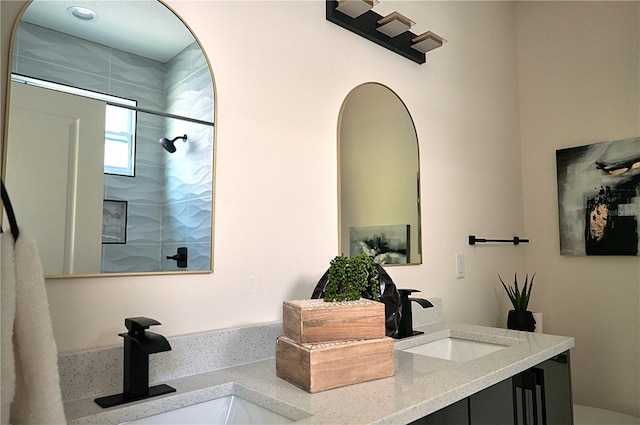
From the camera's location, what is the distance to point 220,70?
118cm

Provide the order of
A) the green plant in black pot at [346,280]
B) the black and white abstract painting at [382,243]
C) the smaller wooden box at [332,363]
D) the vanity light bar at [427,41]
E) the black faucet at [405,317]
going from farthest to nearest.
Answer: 1. the vanity light bar at [427,41]
2. the black and white abstract painting at [382,243]
3. the black faucet at [405,317]
4. the green plant in black pot at [346,280]
5. the smaller wooden box at [332,363]

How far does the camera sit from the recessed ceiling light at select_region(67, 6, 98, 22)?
3.14 feet

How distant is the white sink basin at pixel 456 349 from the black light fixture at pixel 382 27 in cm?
114

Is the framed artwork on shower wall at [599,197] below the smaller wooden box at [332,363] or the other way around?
the other way around

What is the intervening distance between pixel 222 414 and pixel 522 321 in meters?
1.53

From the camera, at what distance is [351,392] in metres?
0.89

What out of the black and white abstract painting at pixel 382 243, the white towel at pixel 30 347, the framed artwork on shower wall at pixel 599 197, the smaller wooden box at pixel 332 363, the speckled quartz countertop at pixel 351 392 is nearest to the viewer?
the white towel at pixel 30 347

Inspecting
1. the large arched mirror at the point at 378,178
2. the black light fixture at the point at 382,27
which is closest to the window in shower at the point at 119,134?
the large arched mirror at the point at 378,178

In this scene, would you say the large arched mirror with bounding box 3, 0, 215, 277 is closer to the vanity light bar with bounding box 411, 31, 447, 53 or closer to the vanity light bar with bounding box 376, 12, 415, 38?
the vanity light bar with bounding box 376, 12, 415, 38

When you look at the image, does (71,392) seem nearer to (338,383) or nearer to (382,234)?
(338,383)

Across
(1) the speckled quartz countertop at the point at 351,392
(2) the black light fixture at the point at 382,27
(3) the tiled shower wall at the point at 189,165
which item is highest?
(2) the black light fixture at the point at 382,27

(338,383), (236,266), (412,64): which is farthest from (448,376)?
(412,64)

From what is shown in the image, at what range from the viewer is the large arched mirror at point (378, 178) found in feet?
5.04

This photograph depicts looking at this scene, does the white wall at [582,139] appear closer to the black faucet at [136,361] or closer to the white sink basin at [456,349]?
the white sink basin at [456,349]
